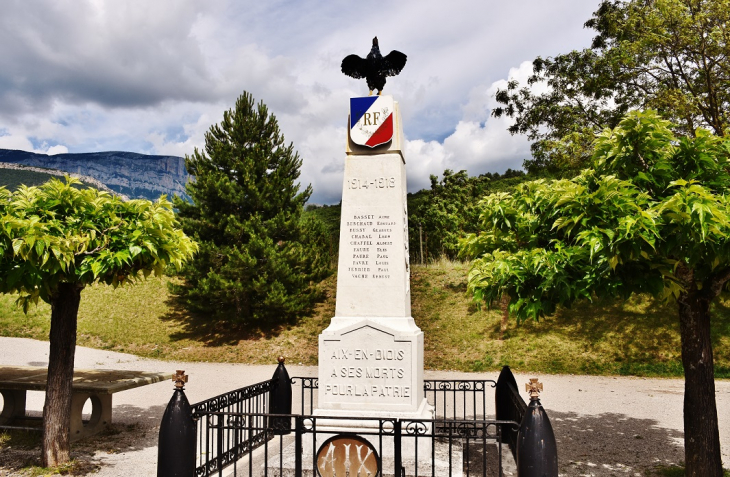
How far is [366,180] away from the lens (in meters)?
6.74

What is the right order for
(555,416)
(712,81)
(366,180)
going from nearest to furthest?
(366,180)
(555,416)
(712,81)

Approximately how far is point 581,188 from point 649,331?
616 inches

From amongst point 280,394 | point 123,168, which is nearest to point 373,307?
point 280,394

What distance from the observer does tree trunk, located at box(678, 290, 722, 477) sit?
584cm

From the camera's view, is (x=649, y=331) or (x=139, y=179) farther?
(x=139, y=179)

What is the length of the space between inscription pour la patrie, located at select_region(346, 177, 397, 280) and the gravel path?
12.3 ft

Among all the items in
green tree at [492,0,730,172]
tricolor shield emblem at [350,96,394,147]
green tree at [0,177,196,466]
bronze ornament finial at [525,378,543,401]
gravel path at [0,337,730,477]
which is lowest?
gravel path at [0,337,730,477]

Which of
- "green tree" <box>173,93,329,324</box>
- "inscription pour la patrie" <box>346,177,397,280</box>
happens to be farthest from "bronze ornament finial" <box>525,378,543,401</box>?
"green tree" <box>173,93,329,324</box>

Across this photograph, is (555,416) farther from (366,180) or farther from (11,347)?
(11,347)

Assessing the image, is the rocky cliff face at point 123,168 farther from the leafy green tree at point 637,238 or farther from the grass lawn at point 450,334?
the leafy green tree at point 637,238

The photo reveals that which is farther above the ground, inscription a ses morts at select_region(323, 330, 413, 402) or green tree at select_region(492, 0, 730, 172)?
green tree at select_region(492, 0, 730, 172)

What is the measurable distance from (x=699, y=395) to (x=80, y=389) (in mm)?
8553

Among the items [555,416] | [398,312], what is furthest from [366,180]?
[555,416]

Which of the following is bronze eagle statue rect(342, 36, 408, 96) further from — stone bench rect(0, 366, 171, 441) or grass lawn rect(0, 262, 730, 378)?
grass lawn rect(0, 262, 730, 378)
